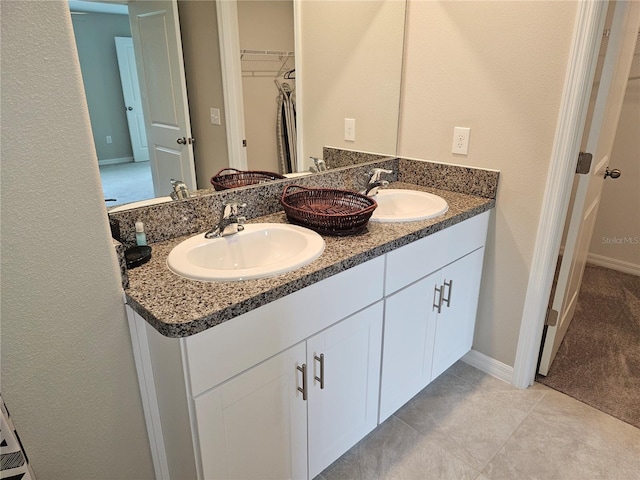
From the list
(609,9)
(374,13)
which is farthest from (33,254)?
(609,9)

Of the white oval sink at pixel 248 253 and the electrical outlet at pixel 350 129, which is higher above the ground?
the electrical outlet at pixel 350 129

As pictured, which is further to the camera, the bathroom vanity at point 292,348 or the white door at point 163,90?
the white door at point 163,90

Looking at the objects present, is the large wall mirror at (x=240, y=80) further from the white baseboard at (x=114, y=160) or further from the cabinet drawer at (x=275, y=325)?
the cabinet drawer at (x=275, y=325)

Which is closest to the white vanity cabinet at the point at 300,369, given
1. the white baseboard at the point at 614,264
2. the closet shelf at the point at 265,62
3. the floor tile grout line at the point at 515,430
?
the floor tile grout line at the point at 515,430

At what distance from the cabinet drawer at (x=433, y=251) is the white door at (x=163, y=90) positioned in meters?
0.75

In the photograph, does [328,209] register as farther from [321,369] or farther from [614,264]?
[614,264]

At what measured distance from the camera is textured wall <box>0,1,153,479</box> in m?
0.85

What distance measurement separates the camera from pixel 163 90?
1.34 m

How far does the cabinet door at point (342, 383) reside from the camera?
1.33 meters

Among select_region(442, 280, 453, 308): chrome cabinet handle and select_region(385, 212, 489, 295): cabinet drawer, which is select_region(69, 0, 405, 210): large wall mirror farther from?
select_region(442, 280, 453, 308): chrome cabinet handle

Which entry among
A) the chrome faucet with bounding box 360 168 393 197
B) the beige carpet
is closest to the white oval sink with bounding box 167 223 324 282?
the chrome faucet with bounding box 360 168 393 197

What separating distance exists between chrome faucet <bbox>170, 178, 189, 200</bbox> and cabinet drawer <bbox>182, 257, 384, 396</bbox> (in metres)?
0.56

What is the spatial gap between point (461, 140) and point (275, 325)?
1268mm

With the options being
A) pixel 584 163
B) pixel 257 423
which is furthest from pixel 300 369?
pixel 584 163
